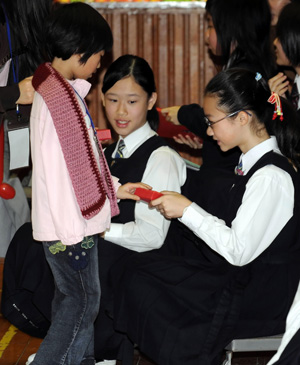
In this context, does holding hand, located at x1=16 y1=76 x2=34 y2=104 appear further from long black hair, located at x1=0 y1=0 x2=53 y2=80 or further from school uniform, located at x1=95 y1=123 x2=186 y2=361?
school uniform, located at x1=95 y1=123 x2=186 y2=361

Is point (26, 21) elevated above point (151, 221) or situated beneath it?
elevated above

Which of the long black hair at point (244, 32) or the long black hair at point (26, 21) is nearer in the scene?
the long black hair at point (26, 21)

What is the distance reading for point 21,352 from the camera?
3.40 metres

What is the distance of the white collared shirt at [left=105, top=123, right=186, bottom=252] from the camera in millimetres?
3109

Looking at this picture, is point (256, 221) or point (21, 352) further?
point (21, 352)

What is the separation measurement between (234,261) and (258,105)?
0.59 metres

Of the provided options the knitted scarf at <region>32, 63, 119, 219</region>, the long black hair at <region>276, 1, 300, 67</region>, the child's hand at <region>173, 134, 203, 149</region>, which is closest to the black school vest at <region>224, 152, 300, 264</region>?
the knitted scarf at <region>32, 63, 119, 219</region>

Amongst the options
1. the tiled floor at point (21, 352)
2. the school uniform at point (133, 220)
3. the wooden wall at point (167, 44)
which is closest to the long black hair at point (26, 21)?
the school uniform at point (133, 220)

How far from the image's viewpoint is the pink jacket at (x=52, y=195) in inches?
105

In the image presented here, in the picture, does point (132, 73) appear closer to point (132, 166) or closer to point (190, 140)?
point (132, 166)

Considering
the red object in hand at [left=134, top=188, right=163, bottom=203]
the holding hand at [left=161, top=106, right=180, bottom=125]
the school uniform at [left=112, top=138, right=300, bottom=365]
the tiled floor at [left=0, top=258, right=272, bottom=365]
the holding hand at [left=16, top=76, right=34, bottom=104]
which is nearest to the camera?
the school uniform at [left=112, top=138, right=300, bottom=365]

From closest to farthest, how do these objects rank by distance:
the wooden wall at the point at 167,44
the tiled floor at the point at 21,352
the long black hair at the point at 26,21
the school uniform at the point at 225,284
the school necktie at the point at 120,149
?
the school uniform at the point at 225,284 < the long black hair at the point at 26,21 < the tiled floor at the point at 21,352 < the school necktie at the point at 120,149 < the wooden wall at the point at 167,44

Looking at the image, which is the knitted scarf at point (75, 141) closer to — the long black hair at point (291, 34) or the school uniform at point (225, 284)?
the school uniform at point (225, 284)

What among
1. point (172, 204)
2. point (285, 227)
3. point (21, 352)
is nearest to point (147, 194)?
point (172, 204)
